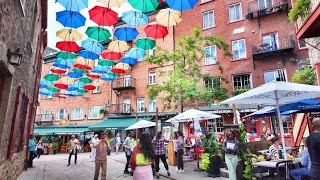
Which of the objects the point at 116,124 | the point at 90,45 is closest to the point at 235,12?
the point at 90,45

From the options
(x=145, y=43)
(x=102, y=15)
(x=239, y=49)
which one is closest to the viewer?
(x=102, y=15)

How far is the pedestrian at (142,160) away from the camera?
5.06m

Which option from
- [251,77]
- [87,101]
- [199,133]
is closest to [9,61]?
[199,133]

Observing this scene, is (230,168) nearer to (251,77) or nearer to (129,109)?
(251,77)

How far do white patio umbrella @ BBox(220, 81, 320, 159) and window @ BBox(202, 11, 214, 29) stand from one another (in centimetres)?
1653

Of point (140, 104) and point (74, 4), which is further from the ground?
point (74, 4)

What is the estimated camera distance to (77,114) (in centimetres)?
3025

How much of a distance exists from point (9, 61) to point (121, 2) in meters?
5.99

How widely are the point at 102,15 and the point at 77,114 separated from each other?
22.6 metres

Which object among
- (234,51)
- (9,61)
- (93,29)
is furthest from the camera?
(234,51)

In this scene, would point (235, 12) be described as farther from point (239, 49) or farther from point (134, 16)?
point (134, 16)

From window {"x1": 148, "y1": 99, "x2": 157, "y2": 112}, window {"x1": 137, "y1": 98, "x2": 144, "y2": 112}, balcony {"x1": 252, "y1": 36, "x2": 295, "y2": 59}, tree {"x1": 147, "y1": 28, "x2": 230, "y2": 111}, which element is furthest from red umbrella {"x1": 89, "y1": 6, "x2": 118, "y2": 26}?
window {"x1": 137, "y1": 98, "x2": 144, "y2": 112}

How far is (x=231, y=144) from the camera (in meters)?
6.59

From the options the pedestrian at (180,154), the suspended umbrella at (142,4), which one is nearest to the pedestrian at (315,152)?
the pedestrian at (180,154)
